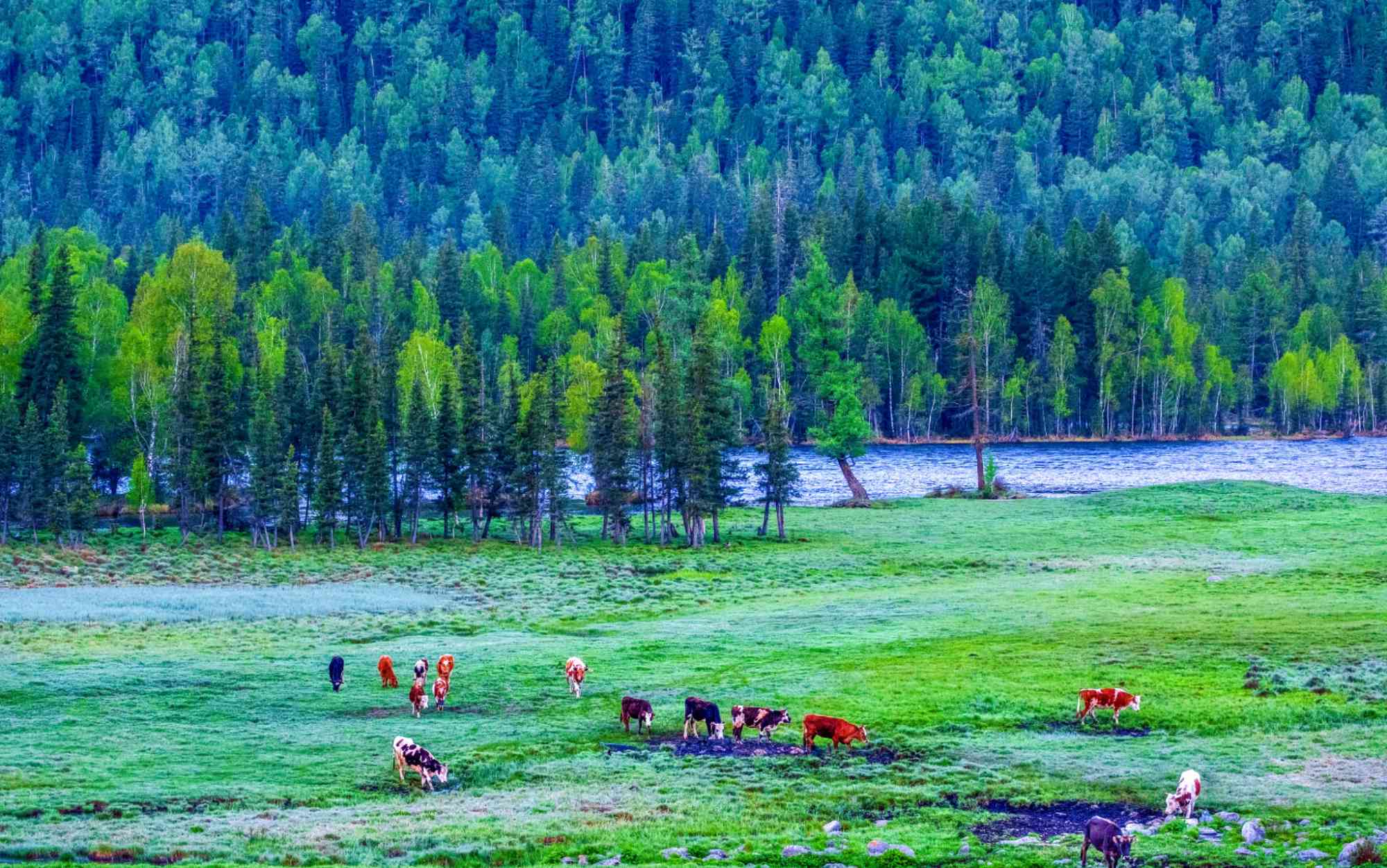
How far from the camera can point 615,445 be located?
8738 cm

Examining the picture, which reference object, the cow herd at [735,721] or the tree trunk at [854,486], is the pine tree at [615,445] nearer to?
the tree trunk at [854,486]

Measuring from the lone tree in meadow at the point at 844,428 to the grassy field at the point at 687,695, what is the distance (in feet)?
85.4

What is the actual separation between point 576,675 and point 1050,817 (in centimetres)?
1612

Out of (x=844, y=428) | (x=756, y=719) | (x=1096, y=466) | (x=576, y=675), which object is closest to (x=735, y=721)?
(x=756, y=719)

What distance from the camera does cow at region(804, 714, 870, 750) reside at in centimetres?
3459

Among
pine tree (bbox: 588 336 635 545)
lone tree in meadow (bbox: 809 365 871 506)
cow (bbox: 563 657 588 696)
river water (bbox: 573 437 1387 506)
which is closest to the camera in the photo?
cow (bbox: 563 657 588 696)

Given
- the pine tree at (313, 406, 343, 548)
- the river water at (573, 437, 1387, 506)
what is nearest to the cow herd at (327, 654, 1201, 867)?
the pine tree at (313, 406, 343, 548)

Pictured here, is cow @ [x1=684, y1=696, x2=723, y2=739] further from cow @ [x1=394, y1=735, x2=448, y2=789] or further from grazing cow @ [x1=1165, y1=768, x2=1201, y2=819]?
grazing cow @ [x1=1165, y1=768, x2=1201, y2=819]

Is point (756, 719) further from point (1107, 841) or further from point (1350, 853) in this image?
point (1350, 853)

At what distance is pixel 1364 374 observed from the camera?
172625 mm

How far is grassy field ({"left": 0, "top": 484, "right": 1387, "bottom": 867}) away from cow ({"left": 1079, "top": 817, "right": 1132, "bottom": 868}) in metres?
0.97

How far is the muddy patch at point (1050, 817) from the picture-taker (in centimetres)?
2759

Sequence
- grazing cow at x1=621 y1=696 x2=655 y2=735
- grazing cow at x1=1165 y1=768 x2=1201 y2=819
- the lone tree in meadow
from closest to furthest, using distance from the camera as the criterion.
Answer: grazing cow at x1=1165 y1=768 x2=1201 y2=819, grazing cow at x1=621 y1=696 x2=655 y2=735, the lone tree in meadow

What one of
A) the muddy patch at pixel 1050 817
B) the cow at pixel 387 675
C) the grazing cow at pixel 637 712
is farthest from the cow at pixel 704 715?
the cow at pixel 387 675
